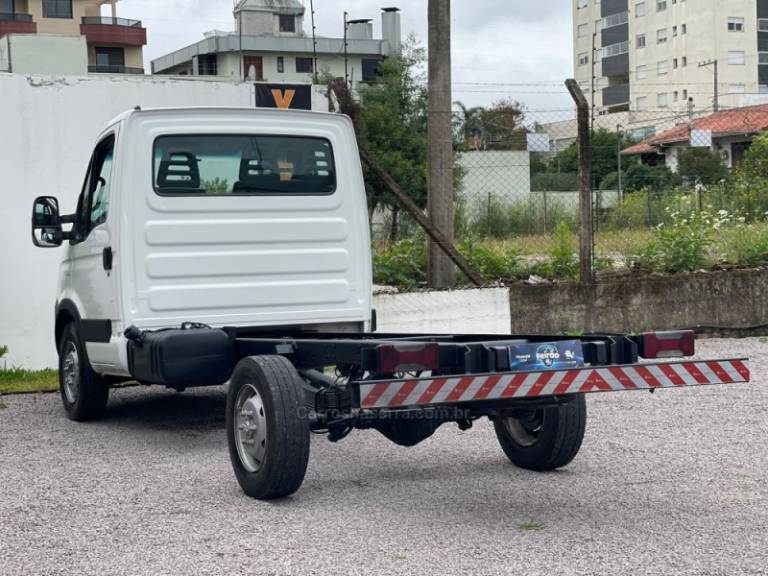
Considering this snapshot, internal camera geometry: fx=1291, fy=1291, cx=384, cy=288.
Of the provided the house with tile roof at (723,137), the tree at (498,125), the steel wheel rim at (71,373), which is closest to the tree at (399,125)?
the tree at (498,125)

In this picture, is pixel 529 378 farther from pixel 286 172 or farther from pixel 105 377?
pixel 105 377

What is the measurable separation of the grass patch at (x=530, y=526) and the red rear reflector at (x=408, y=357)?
2.82ft

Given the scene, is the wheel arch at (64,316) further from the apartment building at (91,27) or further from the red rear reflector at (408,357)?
the apartment building at (91,27)

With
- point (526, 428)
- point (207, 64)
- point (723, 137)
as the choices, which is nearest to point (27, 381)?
point (526, 428)

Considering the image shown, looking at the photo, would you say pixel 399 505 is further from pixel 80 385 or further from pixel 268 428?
pixel 80 385

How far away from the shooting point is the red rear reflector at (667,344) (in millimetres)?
6730

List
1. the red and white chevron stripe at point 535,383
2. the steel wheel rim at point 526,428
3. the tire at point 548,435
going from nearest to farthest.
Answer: the red and white chevron stripe at point 535,383
the tire at point 548,435
the steel wheel rim at point 526,428

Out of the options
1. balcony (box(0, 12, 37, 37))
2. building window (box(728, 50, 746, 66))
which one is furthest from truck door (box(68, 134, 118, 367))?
building window (box(728, 50, 746, 66))

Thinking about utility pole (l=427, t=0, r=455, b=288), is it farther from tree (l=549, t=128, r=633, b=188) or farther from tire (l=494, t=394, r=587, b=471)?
tree (l=549, t=128, r=633, b=188)

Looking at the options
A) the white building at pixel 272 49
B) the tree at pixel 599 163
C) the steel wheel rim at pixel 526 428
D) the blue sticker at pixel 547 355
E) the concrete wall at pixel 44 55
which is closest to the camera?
the blue sticker at pixel 547 355

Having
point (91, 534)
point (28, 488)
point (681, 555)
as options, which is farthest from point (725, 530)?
point (28, 488)

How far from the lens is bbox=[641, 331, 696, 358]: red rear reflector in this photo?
22.1 ft

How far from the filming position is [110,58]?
276 ft

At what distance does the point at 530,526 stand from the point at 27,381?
7051mm
